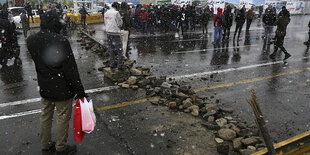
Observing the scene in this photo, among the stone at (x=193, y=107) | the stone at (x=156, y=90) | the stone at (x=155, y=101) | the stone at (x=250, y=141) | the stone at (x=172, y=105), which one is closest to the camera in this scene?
the stone at (x=250, y=141)

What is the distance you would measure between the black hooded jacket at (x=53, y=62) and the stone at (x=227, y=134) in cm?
229

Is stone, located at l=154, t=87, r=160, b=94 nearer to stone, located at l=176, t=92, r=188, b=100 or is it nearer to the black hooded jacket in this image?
stone, located at l=176, t=92, r=188, b=100

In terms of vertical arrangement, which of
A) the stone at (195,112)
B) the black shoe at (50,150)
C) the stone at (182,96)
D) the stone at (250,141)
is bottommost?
the black shoe at (50,150)

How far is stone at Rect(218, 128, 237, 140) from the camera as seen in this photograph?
374 cm

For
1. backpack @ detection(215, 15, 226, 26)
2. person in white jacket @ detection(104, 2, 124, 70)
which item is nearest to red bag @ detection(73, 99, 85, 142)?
person in white jacket @ detection(104, 2, 124, 70)

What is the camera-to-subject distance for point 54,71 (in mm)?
2906

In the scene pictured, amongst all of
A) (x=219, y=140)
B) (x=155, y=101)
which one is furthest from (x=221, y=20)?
(x=219, y=140)

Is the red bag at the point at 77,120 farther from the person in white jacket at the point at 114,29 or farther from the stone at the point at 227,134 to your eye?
the person in white jacket at the point at 114,29

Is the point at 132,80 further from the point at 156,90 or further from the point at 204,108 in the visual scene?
the point at 204,108

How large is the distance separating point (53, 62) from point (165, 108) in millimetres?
2624

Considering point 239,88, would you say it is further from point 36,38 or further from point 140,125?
point 36,38

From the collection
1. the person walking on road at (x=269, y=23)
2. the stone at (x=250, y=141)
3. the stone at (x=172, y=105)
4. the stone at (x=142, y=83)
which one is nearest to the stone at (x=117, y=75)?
the stone at (x=142, y=83)

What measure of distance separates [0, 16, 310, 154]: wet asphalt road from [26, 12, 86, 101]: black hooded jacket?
108cm

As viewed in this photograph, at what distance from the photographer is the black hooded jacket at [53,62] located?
2816mm
